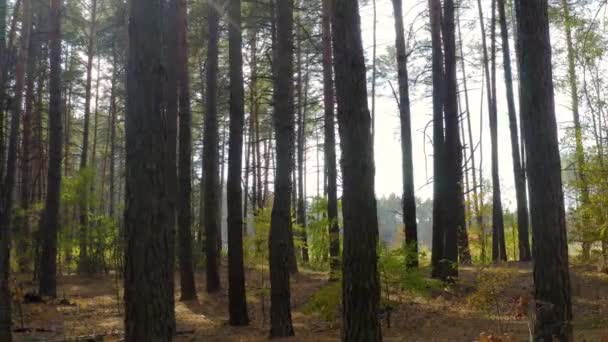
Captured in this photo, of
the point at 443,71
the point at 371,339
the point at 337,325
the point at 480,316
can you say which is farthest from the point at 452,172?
the point at 371,339

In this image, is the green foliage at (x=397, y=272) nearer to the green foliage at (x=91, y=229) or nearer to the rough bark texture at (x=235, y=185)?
the rough bark texture at (x=235, y=185)

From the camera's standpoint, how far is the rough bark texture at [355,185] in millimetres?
5965

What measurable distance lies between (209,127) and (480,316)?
24.7 feet

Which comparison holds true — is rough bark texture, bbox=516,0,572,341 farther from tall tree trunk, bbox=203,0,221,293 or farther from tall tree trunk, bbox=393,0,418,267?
tall tree trunk, bbox=203,0,221,293

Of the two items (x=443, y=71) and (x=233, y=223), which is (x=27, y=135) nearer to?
(x=233, y=223)

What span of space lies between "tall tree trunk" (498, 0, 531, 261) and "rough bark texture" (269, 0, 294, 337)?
10.2m

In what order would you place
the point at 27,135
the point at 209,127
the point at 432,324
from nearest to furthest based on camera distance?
the point at 432,324, the point at 209,127, the point at 27,135

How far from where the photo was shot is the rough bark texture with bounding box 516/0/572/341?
6.07 metres

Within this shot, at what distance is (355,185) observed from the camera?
20.0ft

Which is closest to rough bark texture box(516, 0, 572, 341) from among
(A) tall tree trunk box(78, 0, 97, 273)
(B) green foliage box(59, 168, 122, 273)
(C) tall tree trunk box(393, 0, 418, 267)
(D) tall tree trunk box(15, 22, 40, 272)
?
(C) tall tree trunk box(393, 0, 418, 267)

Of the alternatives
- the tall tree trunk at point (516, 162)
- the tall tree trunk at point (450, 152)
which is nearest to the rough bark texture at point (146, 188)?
the tall tree trunk at point (450, 152)

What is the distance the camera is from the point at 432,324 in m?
9.86

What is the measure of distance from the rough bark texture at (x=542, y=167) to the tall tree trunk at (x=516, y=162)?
446 inches

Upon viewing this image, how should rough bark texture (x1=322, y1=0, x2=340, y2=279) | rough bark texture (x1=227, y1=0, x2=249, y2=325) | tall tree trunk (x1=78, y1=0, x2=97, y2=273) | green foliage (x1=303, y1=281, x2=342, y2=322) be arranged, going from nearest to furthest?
green foliage (x1=303, y1=281, x2=342, y2=322) → rough bark texture (x1=227, y1=0, x2=249, y2=325) → rough bark texture (x1=322, y1=0, x2=340, y2=279) → tall tree trunk (x1=78, y1=0, x2=97, y2=273)
